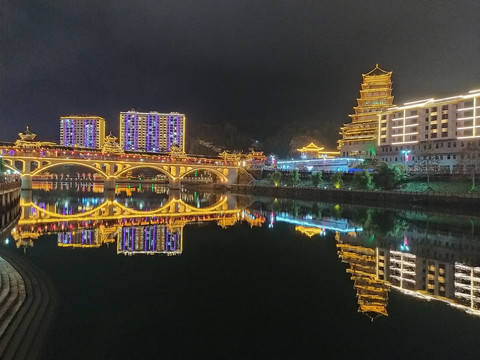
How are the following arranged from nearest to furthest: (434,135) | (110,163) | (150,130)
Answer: (434,135), (110,163), (150,130)

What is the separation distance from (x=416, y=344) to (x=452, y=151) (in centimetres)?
4810

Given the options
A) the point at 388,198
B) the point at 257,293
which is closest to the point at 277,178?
the point at 388,198

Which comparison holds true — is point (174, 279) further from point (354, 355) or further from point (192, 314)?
point (354, 355)

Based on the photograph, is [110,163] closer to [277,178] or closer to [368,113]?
[277,178]

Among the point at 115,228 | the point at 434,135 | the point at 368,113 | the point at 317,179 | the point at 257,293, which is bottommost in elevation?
the point at 257,293

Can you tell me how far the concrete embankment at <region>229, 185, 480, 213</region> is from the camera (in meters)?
35.1

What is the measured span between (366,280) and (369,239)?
27.6ft

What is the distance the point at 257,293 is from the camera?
1137 cm

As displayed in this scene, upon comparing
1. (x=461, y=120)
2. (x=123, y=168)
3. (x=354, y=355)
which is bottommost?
(x=354, y=355)

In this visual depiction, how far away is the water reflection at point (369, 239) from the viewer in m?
12.1

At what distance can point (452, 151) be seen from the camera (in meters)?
49.9

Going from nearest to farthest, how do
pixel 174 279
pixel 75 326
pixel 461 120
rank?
pixel 75 326
pixel 174 279
pixel 461 120

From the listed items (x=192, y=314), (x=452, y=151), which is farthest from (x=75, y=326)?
(x=452, y=151)

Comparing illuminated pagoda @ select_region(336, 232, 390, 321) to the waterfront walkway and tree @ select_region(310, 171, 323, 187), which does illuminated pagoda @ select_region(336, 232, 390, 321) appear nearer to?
the waterfront walkway
